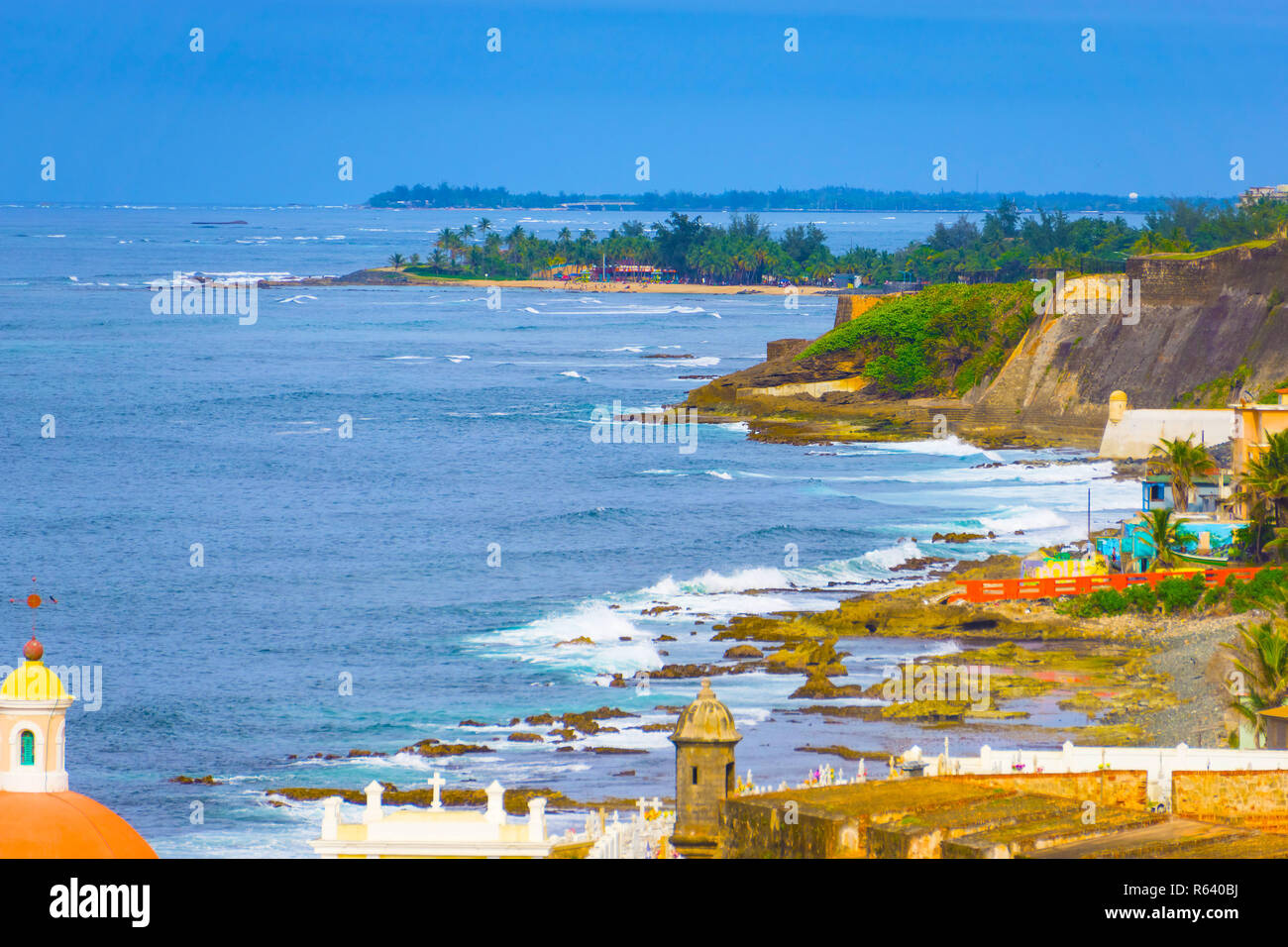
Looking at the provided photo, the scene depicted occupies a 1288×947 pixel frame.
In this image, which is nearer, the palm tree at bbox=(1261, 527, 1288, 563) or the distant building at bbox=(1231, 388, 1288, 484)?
the palm tree at bbox=(1261, 527, 1288, 563)

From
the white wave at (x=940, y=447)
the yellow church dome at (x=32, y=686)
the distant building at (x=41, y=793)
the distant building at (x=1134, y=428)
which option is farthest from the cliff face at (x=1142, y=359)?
the distant building at (x=41, y=793)

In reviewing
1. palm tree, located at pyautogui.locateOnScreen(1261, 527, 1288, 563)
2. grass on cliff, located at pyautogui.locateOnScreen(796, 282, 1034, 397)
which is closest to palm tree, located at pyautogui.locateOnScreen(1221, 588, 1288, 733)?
palm tree, located at pyautogui.locateOnScreen(1261, 527, 1288, 563)

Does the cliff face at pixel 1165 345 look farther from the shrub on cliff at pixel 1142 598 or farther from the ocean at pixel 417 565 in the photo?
the shrub on cliff at pixel 1142 598

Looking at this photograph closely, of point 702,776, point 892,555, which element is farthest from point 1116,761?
point 892,555

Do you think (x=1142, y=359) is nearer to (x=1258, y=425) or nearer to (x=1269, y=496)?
(x=1258, y=425)

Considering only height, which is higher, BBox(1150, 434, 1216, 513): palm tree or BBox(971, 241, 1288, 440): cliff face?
BBox(971, 241, 1288, 440): cliff face

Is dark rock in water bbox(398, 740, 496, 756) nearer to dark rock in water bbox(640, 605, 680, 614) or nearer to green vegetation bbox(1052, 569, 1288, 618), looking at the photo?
dark rock in water bbox(640, 605, 680, 614)
